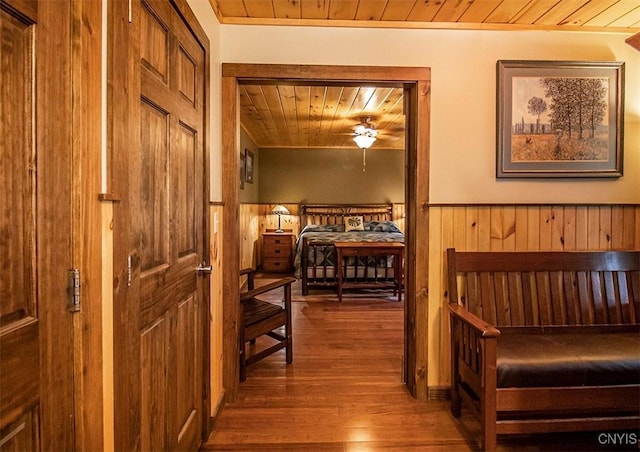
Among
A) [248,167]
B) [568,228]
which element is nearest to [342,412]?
[568,228]

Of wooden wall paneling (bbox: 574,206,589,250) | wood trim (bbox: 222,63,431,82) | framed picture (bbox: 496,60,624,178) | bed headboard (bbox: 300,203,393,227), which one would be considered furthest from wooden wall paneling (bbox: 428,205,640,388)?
bed headboard (bbox: 300,203,393,227)

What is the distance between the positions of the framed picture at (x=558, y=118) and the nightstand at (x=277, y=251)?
182 inches

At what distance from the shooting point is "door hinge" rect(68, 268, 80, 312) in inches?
34.5

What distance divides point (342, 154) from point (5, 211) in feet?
21.8

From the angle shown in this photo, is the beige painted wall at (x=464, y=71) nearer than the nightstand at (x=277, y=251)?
Yes

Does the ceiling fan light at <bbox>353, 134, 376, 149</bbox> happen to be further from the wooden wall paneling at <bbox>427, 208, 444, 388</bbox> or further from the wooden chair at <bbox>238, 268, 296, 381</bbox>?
the wooden wall paneling at <bbox>427, 208, 444, 388</bbox>

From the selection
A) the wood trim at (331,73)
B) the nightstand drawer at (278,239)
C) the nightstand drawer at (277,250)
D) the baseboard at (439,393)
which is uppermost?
the wood trim at (331,73)

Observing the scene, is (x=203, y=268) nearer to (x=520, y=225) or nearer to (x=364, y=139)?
(x=520, y=225)

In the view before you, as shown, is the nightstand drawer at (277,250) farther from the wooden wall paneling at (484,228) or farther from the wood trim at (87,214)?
the wood trim at (87,214)

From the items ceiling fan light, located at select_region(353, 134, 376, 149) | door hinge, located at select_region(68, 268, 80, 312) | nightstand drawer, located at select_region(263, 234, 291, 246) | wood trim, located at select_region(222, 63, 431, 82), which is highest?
ceiling fan light, located at select_region(353, 134, 376, 149)

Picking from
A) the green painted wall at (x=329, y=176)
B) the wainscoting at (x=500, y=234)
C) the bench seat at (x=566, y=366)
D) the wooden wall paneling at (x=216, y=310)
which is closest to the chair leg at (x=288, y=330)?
the wooden wall paneling at (x=216, y=310)

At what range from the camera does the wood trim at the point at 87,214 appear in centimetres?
88

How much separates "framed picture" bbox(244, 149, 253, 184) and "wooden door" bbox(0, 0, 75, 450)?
490cm

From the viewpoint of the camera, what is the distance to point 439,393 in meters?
2.25
